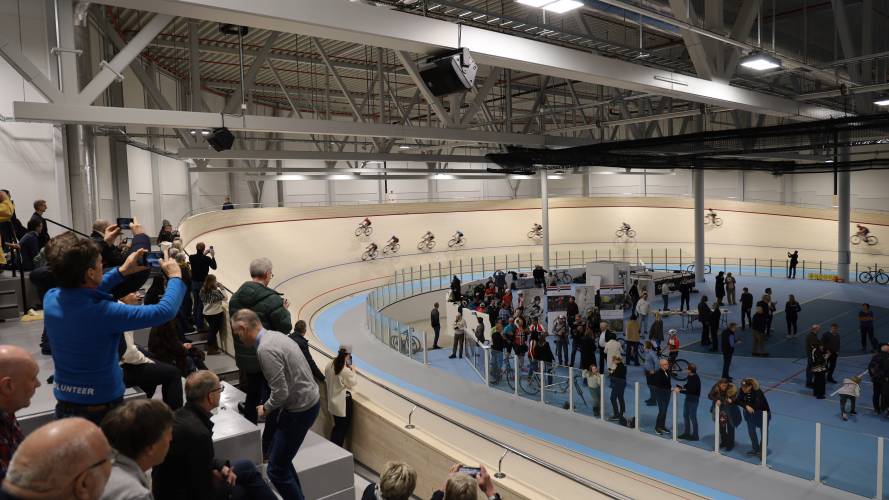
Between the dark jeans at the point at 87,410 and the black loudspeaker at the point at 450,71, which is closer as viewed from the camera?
the dark jeans at the point at 87,410

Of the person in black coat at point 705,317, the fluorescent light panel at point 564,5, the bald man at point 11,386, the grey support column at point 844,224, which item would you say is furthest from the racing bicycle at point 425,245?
the bald man at point 11,386

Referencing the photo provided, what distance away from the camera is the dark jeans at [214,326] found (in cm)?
742

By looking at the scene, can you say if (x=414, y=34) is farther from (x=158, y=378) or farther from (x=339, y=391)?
(x=158, y=378)

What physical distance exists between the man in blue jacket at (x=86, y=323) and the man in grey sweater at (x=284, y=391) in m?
0.75

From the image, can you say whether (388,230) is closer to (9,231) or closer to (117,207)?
(117,207)

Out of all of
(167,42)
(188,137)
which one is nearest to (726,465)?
(188,137)

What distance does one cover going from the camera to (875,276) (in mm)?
24047

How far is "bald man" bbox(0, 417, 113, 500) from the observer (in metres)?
1.56

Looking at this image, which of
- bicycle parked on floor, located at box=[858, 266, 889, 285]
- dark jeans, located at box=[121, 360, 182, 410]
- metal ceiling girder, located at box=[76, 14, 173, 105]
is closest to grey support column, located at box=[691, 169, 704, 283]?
bicycle parked on floor, located at box=[858, 266, 889, 285]

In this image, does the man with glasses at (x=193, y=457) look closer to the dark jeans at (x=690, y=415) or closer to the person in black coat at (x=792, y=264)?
the dark jeans at (x=690, y=415)

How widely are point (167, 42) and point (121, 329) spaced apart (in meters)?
16.3

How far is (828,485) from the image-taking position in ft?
23.0

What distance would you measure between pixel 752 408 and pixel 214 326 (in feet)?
24.0

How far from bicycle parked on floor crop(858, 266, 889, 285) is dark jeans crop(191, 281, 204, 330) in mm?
26428
